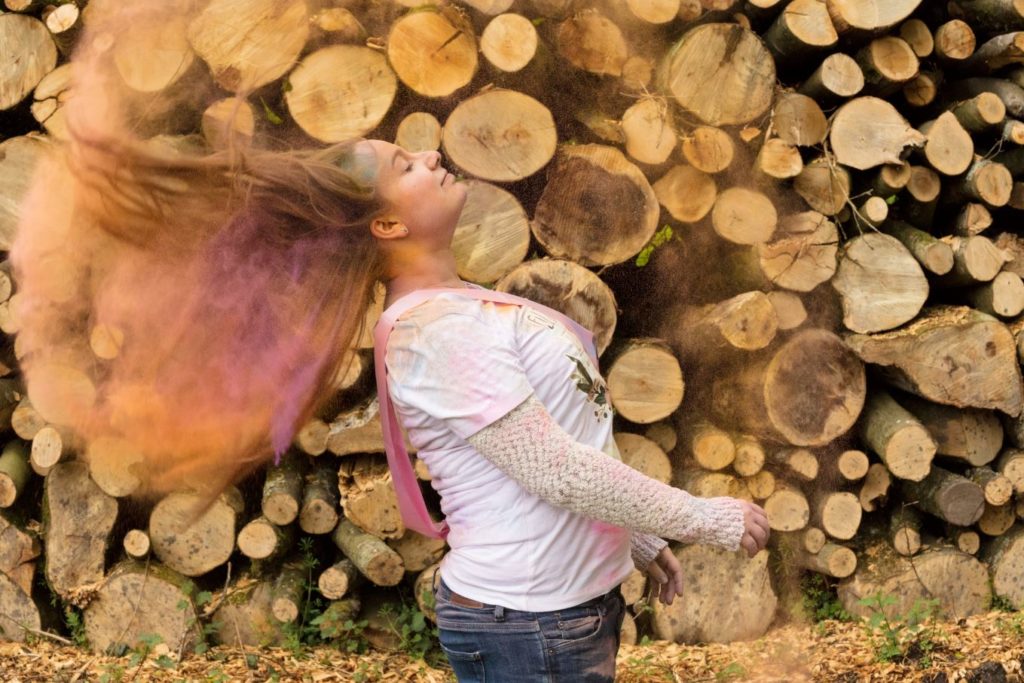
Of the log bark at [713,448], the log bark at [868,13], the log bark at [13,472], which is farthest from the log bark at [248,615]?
the log bark at [868,13]

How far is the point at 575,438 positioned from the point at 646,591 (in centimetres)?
171

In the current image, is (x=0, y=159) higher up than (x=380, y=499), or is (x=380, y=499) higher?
(x=0, y=159)

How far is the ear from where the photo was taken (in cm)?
182

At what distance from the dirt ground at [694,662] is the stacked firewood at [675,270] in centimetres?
9

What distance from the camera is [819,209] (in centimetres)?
310

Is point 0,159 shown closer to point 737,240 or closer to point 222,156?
point 222,156

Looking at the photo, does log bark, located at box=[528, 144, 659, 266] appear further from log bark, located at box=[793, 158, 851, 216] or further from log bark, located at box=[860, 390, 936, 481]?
log bark, located at box=[860, 390, 936, 481]

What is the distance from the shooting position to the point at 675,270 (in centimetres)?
308

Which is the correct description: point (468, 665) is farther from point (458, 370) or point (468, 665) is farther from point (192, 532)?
point (192, 532)

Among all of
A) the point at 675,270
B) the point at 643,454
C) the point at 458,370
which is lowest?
the point at 643,454

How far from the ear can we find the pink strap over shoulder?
13 centimetres

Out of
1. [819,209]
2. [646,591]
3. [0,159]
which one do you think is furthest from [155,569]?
[819,209]

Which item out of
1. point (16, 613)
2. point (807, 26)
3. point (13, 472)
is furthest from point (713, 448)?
point (16, 613)

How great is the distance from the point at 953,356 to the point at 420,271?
76.0 inches
